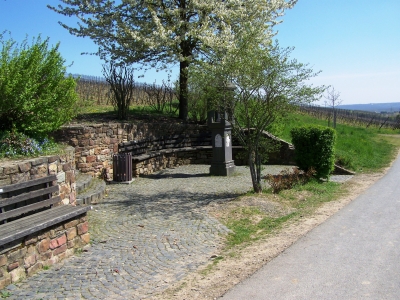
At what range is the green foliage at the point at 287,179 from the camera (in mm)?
10289

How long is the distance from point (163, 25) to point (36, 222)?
11.9 meters

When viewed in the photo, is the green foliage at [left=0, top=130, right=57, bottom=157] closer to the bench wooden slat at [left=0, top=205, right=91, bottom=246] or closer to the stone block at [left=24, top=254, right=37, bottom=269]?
the bench wooden slat at [left=0, top=205, right=91, bottom=246]

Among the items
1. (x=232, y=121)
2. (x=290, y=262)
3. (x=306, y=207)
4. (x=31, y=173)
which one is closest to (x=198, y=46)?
(x=232, y=121)

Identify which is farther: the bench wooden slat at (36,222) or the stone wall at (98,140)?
the stone wall at (98,140)

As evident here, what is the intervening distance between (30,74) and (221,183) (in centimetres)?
621

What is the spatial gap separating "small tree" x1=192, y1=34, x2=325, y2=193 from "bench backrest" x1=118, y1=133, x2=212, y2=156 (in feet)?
13.5

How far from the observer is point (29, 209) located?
19.2 ft

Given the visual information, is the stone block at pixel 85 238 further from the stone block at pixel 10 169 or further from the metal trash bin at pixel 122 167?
the metal trash bin at pixel 122 167

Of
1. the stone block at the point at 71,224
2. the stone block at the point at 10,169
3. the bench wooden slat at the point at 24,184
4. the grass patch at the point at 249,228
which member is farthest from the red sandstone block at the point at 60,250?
the grass patch at the point at 249,228

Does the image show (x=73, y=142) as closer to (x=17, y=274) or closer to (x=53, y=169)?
(x=53, y=169)

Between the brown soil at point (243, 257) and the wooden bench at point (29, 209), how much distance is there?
1.85 meters

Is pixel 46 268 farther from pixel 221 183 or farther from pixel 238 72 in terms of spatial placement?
pixel 221 183

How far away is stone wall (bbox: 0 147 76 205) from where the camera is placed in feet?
20.1

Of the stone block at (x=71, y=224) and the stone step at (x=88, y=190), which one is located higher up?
the stone block at (x=71, y=224)
